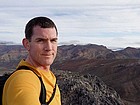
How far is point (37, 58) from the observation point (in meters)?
2.17

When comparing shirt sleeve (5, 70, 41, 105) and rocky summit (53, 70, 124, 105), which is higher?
shirt sleeve (5, 70, 41, 105)

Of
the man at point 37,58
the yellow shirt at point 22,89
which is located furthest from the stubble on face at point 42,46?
the yellow shirt at point 22,89

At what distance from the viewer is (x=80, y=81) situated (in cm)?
1538

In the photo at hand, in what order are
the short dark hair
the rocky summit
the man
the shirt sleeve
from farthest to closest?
the rocky summit
the short dark hair
the man
the shirt sleeve

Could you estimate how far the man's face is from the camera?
209cm

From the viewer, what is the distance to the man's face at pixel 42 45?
2.09m

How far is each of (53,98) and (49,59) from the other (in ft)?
0.89

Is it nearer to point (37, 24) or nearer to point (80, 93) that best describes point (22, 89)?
point (37, 24)

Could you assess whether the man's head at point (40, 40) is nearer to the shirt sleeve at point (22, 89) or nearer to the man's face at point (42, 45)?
the man's face at point (42, 45)

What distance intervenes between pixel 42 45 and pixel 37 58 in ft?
0.34

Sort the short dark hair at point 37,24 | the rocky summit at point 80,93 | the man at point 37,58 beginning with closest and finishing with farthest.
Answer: the man at point 37,58 → the short dark hair at point 37,24 → the rocky summit at point 80,93

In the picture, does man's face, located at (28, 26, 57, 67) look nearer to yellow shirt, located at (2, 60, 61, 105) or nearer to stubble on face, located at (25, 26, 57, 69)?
stubble on face, located at (25, 26, 57, 69)

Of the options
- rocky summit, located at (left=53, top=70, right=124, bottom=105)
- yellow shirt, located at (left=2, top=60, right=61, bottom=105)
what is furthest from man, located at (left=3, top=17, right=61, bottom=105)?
rocky summit, located at (left=53, top=70, right=124, bottom=105)

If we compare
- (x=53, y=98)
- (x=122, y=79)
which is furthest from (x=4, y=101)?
(x=122, y=79)
